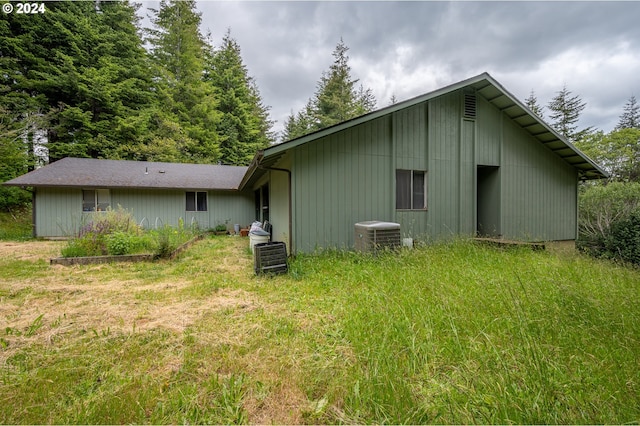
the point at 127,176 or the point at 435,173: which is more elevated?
the point at 127,176

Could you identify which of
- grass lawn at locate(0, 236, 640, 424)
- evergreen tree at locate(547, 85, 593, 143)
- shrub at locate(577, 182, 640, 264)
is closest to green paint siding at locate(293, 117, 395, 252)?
grass lawn at locate(0, 236, 640, 424)

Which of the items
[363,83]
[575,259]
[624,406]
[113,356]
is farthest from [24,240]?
[363,83]

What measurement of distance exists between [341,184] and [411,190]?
205 centimetres

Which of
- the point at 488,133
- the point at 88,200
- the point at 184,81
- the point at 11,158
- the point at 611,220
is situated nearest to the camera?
the point at 488,133

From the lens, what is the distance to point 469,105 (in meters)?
6.71

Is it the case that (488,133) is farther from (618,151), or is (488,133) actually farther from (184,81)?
(184,81)

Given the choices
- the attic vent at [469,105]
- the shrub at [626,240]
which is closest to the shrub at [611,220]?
the shrub at [626,240]

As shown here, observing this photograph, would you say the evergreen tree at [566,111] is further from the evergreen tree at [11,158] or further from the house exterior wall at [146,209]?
the evergreen tree at [11,158]

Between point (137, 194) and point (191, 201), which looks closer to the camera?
point (137, 194)

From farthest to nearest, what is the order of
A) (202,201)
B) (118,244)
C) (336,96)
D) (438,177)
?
(336,96)
(202,201)
(438,177)
(118,244)

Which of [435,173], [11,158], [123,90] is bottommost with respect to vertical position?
[435,173]

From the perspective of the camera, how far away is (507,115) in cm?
708

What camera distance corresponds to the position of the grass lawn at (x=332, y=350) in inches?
56.2

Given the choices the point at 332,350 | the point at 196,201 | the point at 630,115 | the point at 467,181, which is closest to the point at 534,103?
the point at 630,115
